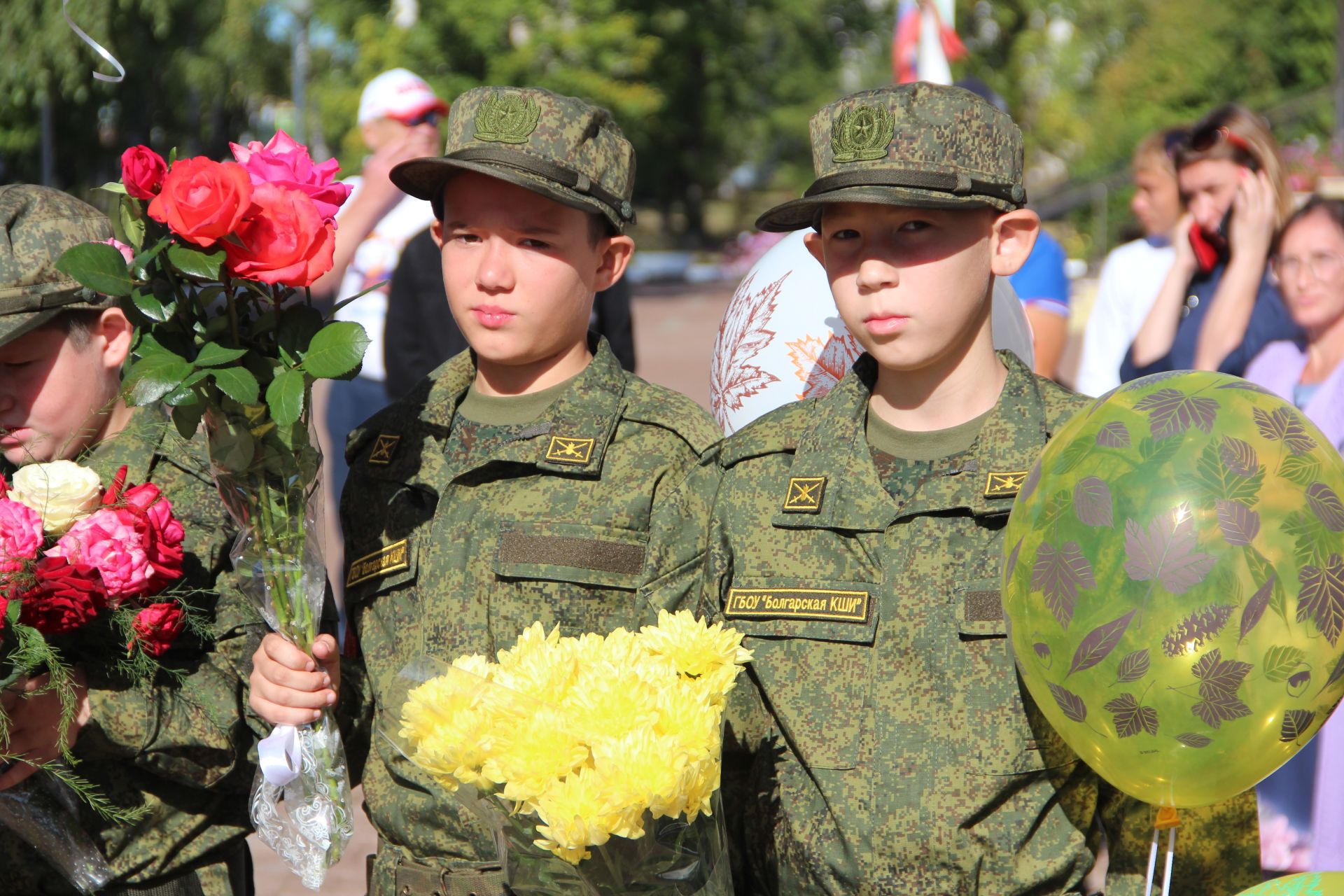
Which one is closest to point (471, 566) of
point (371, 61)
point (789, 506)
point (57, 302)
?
point (789, 506)

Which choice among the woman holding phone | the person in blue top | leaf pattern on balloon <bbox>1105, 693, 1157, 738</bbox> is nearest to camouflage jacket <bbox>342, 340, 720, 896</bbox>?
leaf pattern on balloon <bbox>1105, 693, 1157, 738</bbox>

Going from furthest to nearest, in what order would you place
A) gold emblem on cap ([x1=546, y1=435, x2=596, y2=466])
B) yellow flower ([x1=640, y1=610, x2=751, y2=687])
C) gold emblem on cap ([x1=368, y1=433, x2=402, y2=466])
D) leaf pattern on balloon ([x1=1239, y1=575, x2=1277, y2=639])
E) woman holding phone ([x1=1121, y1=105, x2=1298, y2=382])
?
1. woman holding phone ([x1=1121, y1=105, x2=1298, y2=382])
2. gold emblem on cap ([x1=368, y1=433, x2=402, y2=466])
3. gold emblem on cap ([x1=546, y1=435, x2=596, y2=466])
4. yellow flower ([x1=640, y1=610, x2=751, y2=687])
5. leaf pattern on balloon ([x1=1239, y1=575, x2=1277, y2=639])

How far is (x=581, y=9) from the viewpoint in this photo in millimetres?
29219

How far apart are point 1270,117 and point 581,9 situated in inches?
547

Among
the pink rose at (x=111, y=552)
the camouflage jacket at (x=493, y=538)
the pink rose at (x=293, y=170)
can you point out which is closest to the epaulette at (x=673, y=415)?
the camouflage jacket at (x=493, y=538)

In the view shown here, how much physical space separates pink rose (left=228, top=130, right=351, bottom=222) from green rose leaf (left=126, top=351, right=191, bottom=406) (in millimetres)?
310

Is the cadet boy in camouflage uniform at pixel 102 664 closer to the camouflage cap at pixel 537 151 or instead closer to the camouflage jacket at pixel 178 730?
the camouflage jacket at pixel 178 730

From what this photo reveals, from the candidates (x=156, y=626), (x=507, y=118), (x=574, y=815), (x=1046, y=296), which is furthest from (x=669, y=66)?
(x=574, y=815)

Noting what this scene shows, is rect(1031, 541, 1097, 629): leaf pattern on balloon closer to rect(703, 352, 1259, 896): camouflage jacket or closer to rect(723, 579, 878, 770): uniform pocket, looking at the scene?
rect(703, 352, 1259, 896): camouflage jacket

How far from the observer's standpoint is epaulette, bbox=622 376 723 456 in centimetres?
273

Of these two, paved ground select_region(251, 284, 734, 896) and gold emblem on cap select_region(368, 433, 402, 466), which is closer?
gold emblem on cap select_region(368, 433, 402, 466)

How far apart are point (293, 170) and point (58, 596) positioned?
782 mm

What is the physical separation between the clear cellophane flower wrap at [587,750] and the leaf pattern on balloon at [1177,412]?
0.66 metres

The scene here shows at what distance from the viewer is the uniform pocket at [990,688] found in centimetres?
224
